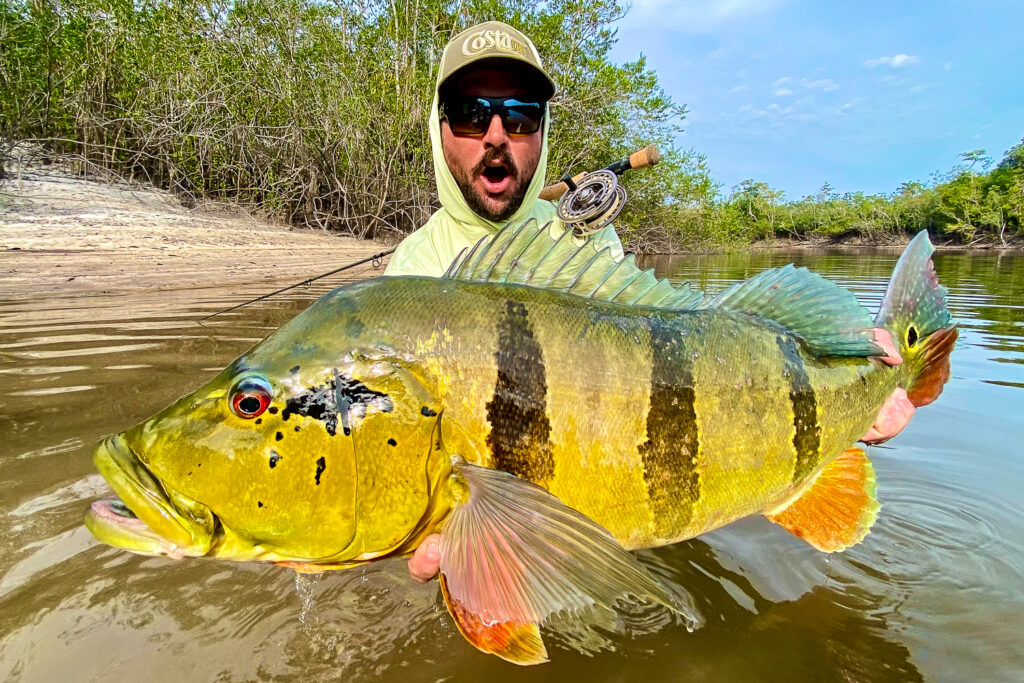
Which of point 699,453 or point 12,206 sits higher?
point 12,206

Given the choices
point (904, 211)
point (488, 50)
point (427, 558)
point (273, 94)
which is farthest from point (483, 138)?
point (904, 211)

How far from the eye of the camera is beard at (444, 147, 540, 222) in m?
3.39

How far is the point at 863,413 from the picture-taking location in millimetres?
1870

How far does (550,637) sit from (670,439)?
0.87 meters

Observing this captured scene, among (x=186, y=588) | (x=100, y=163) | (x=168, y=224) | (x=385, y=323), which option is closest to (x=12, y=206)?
(x=168, y=224)

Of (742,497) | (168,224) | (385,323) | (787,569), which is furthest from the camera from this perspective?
(168,224)

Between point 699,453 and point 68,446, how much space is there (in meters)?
3.19

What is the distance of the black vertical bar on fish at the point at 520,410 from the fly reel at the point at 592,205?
7.32 ft

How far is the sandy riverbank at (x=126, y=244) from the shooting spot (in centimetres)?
704

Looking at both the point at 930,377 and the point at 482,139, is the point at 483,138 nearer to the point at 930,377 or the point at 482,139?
the point at 482,139

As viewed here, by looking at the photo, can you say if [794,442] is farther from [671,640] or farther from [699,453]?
[671,640]

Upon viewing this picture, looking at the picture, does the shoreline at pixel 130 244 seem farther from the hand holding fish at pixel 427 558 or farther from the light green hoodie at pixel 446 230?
the hand holding fish at pixel 427 558

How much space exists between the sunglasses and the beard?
182mm

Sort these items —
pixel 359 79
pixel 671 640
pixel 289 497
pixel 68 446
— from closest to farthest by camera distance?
1. pixel 289 497
2. pixel 671 640
3. pixel 68 446
4. pixel 359 79
